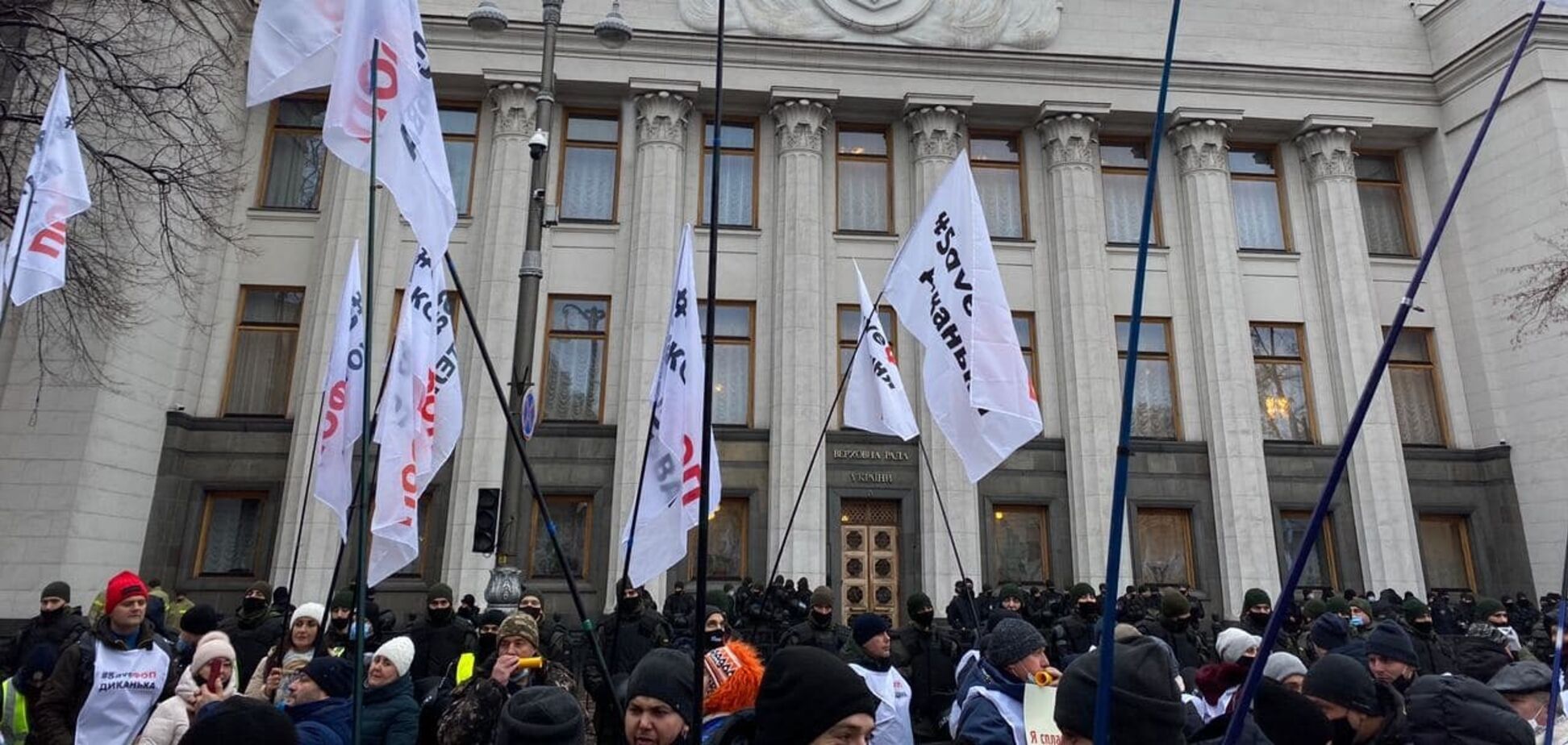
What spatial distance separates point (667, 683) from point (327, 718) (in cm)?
189

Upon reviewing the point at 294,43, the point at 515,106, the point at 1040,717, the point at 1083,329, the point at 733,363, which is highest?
the point at 515,106

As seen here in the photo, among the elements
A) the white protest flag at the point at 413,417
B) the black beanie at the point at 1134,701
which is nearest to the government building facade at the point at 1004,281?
the white protest flag at the point at 413,417

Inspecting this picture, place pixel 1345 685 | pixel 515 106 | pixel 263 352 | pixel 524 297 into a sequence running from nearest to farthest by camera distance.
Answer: pixel 1345 685
pixel 524 297
pixel 263 352
pixel 515 106

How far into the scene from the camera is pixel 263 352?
64.5ft

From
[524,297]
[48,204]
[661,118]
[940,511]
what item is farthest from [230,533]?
[940,511]

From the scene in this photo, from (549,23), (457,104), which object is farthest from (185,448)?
(549,23)

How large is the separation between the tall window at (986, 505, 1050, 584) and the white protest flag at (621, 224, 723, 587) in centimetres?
1395

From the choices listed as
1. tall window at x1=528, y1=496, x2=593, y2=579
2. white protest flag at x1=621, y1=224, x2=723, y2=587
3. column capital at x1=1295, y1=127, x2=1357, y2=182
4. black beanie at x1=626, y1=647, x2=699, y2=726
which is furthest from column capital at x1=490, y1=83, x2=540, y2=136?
black beanie at x1=626, y1=647, x2=699, y2=726

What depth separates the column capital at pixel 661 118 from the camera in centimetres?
2081

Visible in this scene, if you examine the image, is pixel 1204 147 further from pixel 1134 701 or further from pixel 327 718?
pixel 327 718

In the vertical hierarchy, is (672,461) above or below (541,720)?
above

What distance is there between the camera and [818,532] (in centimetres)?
1881

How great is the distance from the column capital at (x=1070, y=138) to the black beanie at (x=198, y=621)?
64.9 ft

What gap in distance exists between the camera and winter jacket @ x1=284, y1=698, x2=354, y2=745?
403 centimetres
